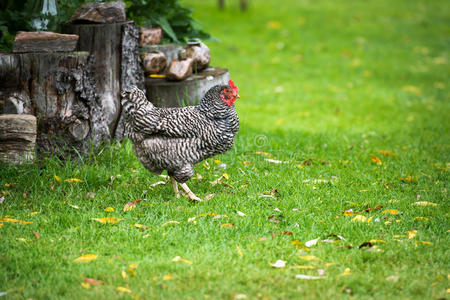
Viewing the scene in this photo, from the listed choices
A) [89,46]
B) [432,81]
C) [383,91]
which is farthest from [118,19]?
[432,81]

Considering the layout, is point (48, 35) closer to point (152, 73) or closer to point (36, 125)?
point (36, 125)

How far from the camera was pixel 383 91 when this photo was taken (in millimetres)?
11812

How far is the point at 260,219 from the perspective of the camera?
4617mm

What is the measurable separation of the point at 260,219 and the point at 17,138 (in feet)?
9.01

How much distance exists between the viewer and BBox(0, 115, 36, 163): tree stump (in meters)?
5.27

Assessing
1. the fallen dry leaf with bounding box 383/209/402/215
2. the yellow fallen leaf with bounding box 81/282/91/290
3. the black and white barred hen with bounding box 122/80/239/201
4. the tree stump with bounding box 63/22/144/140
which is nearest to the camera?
the yellow fallen leaf with bounding box 81/282/91/290

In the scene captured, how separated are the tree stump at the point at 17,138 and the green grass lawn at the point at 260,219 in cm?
14

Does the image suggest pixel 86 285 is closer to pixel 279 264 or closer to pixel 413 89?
pixel 279 264

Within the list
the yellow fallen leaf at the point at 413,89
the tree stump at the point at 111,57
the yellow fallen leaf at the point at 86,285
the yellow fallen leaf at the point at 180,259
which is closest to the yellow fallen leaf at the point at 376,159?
the tree stump at the point at 111,57

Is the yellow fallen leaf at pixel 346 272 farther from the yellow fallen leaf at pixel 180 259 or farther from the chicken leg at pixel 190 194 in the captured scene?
the chicken leg at pixel 190 194

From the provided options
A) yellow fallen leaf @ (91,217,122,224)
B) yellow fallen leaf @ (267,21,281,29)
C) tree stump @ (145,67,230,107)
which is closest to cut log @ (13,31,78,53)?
tree stump @ (145,67,230,107)

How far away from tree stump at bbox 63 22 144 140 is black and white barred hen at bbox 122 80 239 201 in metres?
1.31

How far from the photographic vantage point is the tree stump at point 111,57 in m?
6.24

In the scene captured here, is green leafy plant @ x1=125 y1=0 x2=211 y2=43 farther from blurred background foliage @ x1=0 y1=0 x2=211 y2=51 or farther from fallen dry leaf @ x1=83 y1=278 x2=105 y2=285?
fallen dry leaf @ x1=83 y1=278 x2=105 y2=285
